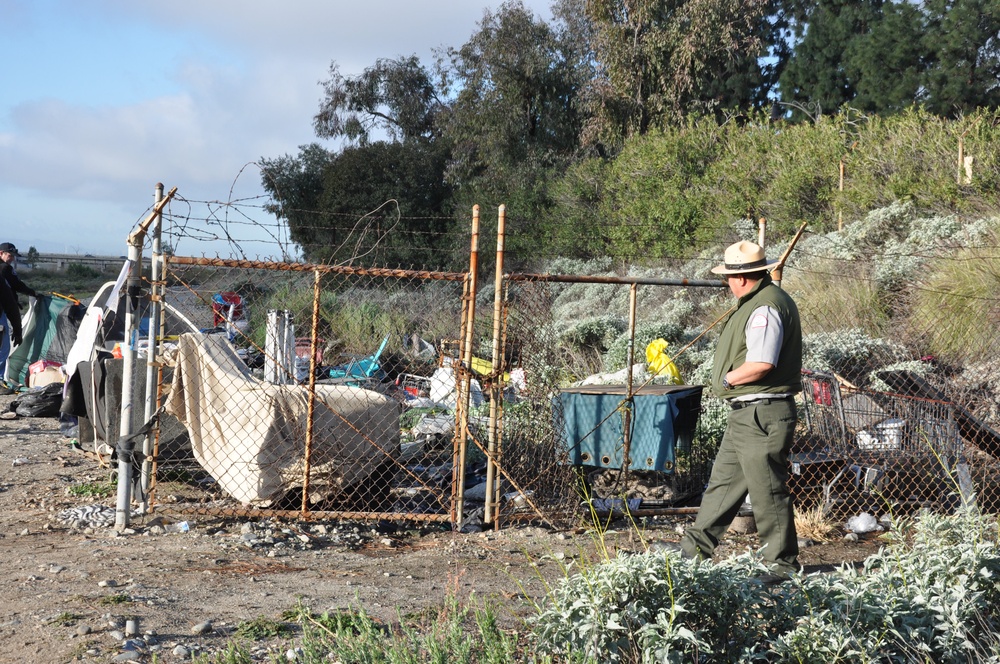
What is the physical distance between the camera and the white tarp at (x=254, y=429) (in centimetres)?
572

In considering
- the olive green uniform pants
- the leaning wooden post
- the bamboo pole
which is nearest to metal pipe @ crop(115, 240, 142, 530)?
the leaning wooden post

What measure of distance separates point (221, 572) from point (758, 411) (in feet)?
9.59

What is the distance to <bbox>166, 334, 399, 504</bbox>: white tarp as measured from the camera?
18.8 ft

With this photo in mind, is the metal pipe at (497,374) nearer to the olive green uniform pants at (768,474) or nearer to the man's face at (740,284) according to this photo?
the man's face at (740,284)

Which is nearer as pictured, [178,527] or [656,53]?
[178,527]

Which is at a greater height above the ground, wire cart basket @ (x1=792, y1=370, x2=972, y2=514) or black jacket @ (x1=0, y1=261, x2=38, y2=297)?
black jacket @ (x1=0, y1=261, x2=38, y2=297)

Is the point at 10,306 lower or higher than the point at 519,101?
lower

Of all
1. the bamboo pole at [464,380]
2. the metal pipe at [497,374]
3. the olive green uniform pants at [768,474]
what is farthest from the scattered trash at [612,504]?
the olive green uniform pants at [768,474]

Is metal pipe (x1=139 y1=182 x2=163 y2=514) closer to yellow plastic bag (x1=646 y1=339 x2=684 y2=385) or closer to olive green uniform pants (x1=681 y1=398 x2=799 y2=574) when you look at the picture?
olive green uniform pants (x1=681 y1=398 x2=799 y2=574)

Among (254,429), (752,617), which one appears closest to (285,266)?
(254,429)

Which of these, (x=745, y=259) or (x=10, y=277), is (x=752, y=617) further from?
(x=10, y=277)

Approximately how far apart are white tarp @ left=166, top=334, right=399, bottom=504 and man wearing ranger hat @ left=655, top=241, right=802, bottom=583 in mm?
2154

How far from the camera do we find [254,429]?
574cm

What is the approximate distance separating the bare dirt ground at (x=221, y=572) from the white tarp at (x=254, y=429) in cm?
29
